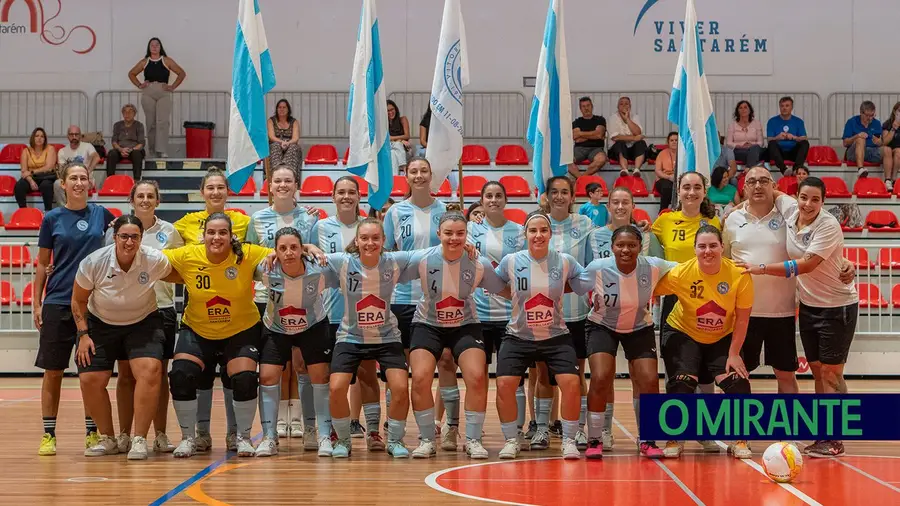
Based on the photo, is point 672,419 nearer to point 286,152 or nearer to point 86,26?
point 286,152

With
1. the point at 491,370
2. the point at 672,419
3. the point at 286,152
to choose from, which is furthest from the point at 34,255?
the point at 672,419

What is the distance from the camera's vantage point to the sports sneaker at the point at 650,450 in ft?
24.0

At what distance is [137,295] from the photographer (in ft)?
24.4

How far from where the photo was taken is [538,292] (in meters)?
7.53

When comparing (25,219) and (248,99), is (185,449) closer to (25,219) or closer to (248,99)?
(248,99)

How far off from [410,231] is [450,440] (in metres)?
1.60

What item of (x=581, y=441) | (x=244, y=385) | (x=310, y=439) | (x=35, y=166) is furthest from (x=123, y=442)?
(x=35, y=166)

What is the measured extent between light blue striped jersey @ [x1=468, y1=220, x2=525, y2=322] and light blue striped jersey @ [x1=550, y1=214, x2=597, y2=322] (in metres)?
0.27

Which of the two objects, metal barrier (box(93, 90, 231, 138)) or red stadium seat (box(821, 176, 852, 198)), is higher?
metal barrier (box(93, 90, 231, 138))

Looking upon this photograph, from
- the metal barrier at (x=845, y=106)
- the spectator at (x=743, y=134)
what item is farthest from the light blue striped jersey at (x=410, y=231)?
the metal barrier at (x=845, y=106)

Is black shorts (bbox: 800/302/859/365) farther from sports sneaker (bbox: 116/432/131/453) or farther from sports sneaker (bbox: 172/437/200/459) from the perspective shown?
sports sneaker (bbox: 116/432/131/453)

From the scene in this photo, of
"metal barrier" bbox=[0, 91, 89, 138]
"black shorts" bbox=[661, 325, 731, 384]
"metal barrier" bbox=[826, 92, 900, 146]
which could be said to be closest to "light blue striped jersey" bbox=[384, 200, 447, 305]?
"black shorts" bbox=[661, 325, 731, 384]

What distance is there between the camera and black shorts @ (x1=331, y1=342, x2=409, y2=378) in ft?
24.6

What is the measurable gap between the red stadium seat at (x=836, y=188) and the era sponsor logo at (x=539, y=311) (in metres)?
11.1
